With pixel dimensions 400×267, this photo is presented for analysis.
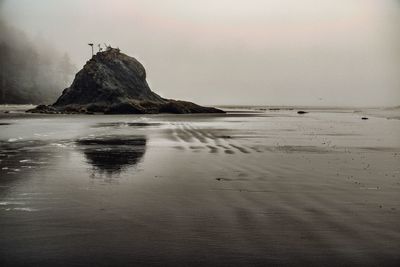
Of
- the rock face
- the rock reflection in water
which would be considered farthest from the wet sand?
the rock face

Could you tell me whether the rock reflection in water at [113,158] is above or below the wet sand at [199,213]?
below

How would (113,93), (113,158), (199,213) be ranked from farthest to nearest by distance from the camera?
(113,93) → (113,158) → (199,213)

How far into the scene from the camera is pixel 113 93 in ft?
396

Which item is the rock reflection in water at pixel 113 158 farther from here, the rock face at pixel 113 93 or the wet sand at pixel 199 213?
the rock face at pixel 113 93

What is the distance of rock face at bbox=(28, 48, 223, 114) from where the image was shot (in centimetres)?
11681

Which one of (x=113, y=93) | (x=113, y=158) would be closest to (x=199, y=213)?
(x=113, y=158)

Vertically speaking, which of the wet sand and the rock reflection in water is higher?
the wet sand

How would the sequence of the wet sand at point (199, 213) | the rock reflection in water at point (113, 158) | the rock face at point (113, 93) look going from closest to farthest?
1. the wet sand at point (199, 213)
2. the rock reflection in water at point (113, 158)
3. the rock face at point (113, 93)

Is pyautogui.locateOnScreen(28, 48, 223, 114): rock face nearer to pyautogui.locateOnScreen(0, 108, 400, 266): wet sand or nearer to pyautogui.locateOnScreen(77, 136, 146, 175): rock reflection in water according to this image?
pyautogui.locateOnScreen(77, 136, 146, 175): rock reflection in water

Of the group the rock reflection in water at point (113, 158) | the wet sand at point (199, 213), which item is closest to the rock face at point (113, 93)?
the rock reflection in water at point (113, 158)

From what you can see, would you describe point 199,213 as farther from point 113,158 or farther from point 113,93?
point 113,93

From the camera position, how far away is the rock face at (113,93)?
4599 inches

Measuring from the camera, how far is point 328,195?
10766mm

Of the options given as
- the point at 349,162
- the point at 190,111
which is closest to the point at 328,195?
the point at 349,162
